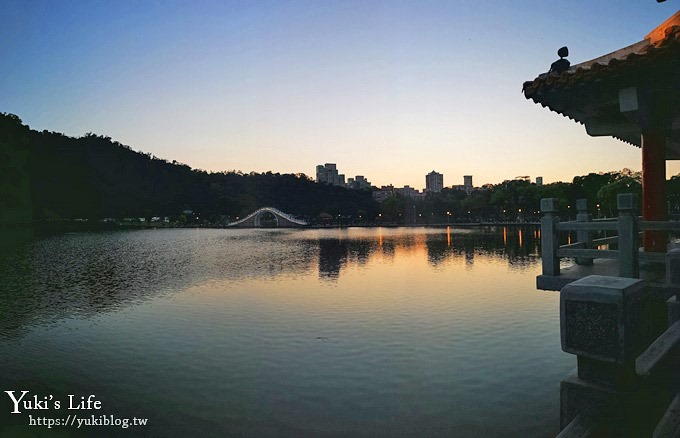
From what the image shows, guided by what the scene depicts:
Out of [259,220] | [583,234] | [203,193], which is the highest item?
[203,193]

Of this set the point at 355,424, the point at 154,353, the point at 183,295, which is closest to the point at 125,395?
the point at 154,353

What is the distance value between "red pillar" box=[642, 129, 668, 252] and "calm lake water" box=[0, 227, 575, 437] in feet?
10.2

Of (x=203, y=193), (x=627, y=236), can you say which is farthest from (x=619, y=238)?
(x=203, y=193)

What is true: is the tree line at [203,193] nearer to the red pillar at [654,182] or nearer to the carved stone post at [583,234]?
the carved stone post at [583,234]

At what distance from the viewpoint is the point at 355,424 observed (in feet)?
23.1

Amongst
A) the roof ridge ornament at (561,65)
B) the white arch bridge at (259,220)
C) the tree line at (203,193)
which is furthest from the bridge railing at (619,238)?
the white arch bridge at (259,220)

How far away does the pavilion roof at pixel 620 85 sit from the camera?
587 centimetres

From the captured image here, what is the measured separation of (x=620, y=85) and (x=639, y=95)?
0.94ft

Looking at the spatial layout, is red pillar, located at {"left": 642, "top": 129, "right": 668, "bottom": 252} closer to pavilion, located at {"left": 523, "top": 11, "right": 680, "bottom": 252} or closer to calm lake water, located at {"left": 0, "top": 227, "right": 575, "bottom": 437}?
pavilion, located at {"left": 523, "top": 11, "right": 680, "bottom": 252}

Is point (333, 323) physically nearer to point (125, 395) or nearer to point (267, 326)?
point (267, 326)

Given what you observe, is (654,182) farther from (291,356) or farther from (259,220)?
(259,220)

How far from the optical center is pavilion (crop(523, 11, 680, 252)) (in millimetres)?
5965

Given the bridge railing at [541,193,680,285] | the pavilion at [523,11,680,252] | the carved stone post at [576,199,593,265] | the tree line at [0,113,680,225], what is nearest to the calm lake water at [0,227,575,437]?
the carved stone post at [576,199,593,265]

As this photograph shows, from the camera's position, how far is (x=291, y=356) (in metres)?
10.6
